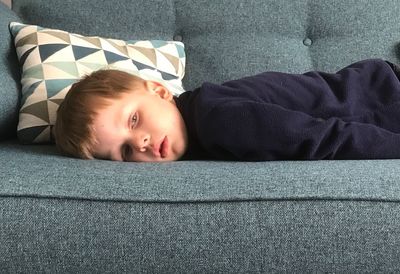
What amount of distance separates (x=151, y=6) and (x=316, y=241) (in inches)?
40.8

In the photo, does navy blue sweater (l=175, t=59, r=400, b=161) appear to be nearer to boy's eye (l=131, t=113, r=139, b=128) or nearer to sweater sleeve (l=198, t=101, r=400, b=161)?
sweater sleeve (l=198, t=101, r=400, b=161)

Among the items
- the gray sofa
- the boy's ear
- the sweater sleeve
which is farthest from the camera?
the boy's ear

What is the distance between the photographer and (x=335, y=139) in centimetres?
106

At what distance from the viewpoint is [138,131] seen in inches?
43.8

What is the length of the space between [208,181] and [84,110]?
1.19 feet

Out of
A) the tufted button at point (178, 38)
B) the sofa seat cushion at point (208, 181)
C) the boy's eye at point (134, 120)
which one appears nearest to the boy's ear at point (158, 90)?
the boy's eye at point (134, 120)

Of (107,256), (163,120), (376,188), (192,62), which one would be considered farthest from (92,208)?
(192,62)

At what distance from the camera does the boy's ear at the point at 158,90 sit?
4.01 ft

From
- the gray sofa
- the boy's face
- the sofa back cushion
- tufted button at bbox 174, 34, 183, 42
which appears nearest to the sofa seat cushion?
the gray sofa

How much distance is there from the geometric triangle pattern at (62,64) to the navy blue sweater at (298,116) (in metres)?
0.26

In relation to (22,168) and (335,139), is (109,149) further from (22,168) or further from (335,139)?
(335,139)

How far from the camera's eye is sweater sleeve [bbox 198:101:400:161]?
3.43ft

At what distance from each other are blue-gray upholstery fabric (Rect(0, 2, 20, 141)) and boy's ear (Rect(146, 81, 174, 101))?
0.36 m

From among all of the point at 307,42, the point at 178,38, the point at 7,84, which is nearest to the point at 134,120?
the point at 7,84
